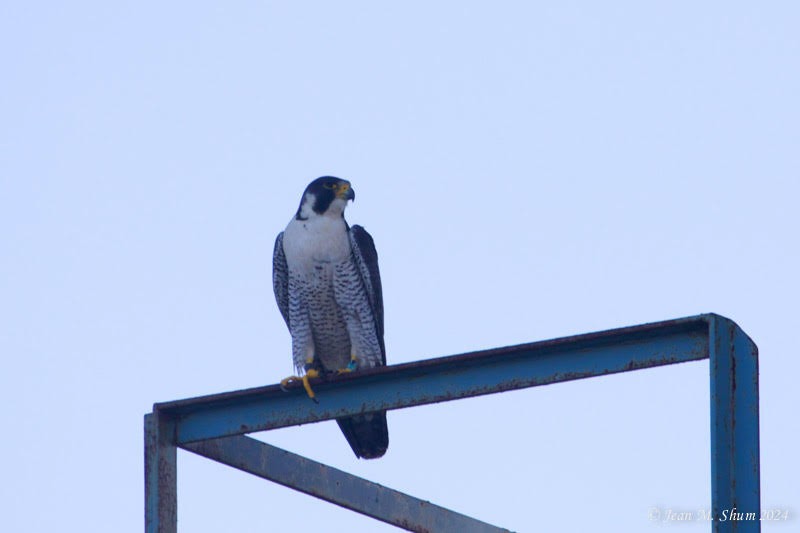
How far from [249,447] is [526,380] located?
4.51 ft

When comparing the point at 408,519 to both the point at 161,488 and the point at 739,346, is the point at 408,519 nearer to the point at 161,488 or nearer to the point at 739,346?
the point at 161,488

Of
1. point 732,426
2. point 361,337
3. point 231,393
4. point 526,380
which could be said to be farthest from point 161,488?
point 361,337

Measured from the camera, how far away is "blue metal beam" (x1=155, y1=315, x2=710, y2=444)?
4.41 m

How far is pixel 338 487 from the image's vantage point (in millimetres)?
5668

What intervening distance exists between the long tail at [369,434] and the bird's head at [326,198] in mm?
1211

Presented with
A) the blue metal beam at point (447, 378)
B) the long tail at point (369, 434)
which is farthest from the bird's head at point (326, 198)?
the blue metal beam at point (447, 378)

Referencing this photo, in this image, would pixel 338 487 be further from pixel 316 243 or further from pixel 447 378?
pixel 316 243

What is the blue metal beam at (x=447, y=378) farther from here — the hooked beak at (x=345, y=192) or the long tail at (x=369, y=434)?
the hooked beak at (x=345, y=192)

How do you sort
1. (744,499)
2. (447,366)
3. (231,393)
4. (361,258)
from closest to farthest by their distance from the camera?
(744,499) < (447,366) < (231,393) < (361,258)

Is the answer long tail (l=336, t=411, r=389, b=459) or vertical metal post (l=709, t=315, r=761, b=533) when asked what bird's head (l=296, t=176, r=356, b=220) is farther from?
vertical metal post (l=709, t=315, r=761, b=533)

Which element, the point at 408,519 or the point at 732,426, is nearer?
the point at 732,426

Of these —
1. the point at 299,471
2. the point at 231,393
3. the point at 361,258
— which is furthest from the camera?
the point at 361,258

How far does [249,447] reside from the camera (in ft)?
18.3

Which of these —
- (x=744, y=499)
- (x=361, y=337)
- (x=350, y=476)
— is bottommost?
(x=744, y=499)
